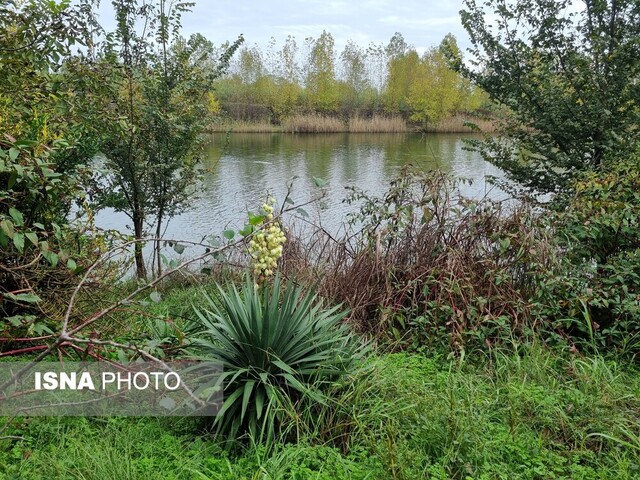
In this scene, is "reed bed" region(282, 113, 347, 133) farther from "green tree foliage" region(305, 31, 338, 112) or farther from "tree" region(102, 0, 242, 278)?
"tree" region(102, 0, 242, 278)

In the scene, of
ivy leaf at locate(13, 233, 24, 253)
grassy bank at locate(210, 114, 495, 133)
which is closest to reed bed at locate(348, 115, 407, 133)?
grassy bank at locate(210, 114, 495, 133)

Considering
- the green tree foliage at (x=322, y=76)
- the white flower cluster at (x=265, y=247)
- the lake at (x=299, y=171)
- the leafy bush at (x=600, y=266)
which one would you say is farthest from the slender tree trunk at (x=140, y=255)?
the green tree foliage at (x=322, y=76)

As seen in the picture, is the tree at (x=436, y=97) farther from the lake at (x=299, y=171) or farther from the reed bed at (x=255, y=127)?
the reed bed at (x=255, y=127)

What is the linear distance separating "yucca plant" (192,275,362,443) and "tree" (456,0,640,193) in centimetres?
421

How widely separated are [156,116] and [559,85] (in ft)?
16.0

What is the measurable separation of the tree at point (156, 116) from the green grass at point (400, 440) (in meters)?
4.04

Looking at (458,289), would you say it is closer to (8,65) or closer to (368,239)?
(368,239)

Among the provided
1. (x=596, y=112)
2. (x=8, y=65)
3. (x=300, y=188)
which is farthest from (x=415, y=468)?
(x=300, y=188)

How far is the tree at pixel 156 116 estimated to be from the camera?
647 centimetres

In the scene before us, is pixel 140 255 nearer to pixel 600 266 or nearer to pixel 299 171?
pixel 600 266

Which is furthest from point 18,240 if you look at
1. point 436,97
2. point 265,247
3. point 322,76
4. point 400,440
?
point 322,76

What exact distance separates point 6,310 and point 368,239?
113 inches

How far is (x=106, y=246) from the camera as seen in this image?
4.28m

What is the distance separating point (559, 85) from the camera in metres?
6.04
